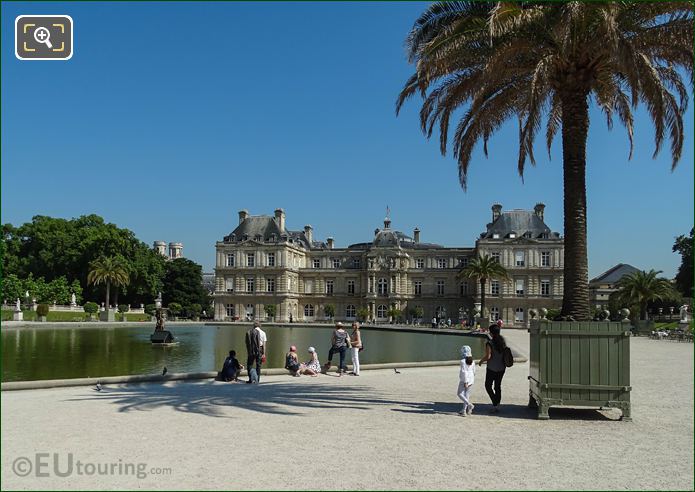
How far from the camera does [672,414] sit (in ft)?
33.9

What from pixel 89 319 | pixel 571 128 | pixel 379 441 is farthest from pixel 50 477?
pixel 89 319

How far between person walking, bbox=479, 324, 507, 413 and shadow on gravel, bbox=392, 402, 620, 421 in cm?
25

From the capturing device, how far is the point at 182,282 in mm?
78312

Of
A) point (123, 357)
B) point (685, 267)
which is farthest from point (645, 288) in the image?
point (123, 357)

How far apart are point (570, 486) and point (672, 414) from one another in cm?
533

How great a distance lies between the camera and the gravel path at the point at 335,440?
20.6ft

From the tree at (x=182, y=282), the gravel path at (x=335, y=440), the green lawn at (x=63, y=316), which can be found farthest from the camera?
the tree at (x=182, y=282)

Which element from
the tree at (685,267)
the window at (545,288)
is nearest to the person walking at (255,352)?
the tree at (685,267)

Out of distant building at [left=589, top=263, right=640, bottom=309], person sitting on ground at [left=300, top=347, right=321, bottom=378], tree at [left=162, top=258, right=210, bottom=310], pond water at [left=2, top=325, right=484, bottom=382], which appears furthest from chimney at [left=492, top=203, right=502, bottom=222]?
person sitting on ground at [left=300, top=347, right=321, bottom=378]

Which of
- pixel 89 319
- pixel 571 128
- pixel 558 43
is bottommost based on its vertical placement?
pixel 89 319

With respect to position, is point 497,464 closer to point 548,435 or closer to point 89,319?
point 548,435

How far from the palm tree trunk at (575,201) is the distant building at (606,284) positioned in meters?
78.5

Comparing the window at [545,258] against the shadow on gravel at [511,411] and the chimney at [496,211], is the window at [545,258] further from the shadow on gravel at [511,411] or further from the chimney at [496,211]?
the shadow on gravel at [511,411]

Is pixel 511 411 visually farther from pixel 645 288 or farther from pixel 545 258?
pixel 545 258
